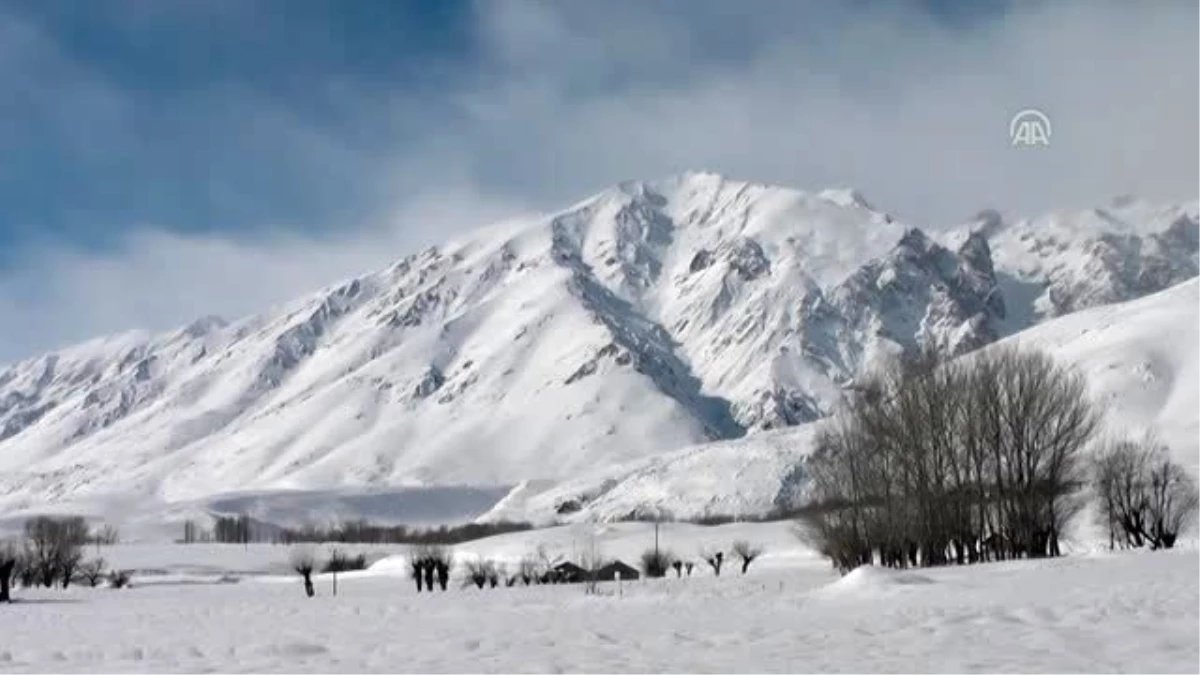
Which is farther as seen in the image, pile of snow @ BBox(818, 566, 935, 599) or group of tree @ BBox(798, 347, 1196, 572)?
group of tree @ BBox(798, 347, 1196, 572)

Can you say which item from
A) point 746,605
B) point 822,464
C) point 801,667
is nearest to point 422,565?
point 822,464

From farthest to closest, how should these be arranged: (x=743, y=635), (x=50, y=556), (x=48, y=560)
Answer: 1. (x=50, y=556)
2. (x=48, y=560)
3. (x=743, y=635)

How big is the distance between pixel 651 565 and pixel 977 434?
5569 centimetres

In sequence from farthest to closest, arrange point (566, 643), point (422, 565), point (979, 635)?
point (422, 565) < point (566, 643) < point (979, 635)

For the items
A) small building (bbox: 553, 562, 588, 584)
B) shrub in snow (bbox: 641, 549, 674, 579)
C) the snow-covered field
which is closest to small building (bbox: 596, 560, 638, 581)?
shrub in snow (bbox: 641, 549, 674, 579)

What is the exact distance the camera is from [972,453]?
59781 millimetres

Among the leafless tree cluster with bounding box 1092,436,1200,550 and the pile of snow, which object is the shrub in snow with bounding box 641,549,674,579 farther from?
the pile of snow

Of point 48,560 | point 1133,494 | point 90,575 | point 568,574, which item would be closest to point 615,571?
point 568,574

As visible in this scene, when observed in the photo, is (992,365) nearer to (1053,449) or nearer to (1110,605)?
(1053,449)

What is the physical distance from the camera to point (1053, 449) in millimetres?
60812

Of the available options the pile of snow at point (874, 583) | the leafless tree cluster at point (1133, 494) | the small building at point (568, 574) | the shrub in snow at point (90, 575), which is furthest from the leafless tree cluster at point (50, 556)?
the pile of snow at point (874, 583)

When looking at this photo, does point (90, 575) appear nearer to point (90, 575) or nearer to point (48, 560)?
point (90, 575)

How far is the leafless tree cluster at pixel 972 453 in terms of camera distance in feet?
195

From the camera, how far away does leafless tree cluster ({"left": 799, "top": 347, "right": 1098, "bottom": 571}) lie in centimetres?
5947
